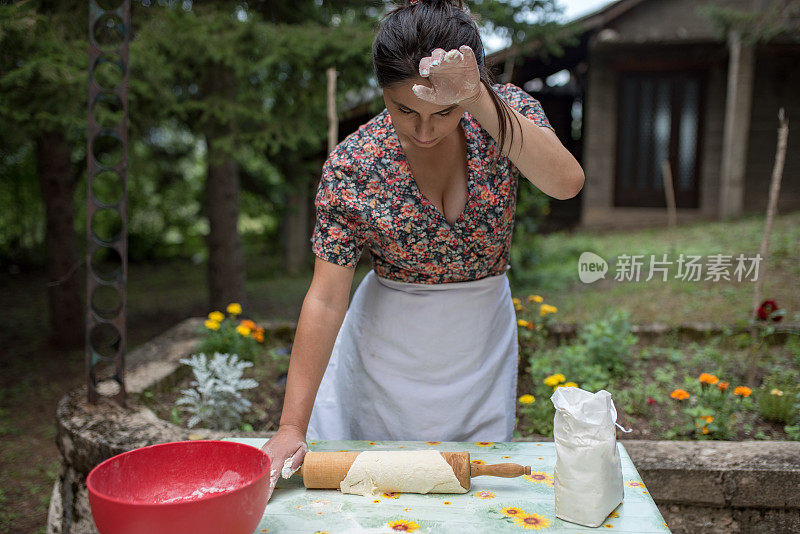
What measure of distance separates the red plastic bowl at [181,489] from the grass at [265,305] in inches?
84.0

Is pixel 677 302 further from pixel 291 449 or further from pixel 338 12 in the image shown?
pixel 291 449

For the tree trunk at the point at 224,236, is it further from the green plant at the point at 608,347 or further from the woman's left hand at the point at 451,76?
the woman's left hand at the point at 451,76

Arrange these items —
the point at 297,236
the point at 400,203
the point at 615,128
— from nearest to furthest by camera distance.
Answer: the point at 400,203 < the point at 615,128 < the point at 297,236

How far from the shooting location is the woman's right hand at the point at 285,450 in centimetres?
125

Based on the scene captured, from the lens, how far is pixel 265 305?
7.47m

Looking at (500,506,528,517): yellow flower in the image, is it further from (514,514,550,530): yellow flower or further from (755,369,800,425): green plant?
(755,369,800,425): green plant

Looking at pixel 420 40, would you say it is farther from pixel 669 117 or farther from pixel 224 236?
pixel 669 117

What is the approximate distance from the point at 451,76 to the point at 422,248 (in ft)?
1.73

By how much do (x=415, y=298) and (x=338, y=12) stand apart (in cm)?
479

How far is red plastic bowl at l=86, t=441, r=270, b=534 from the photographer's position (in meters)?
0.90

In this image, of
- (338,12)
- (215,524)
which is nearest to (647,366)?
(215,524)

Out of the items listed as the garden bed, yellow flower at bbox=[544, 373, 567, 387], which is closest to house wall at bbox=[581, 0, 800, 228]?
the garden bed

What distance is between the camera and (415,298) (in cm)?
169

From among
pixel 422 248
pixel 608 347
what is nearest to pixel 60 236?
pixel 608 347
